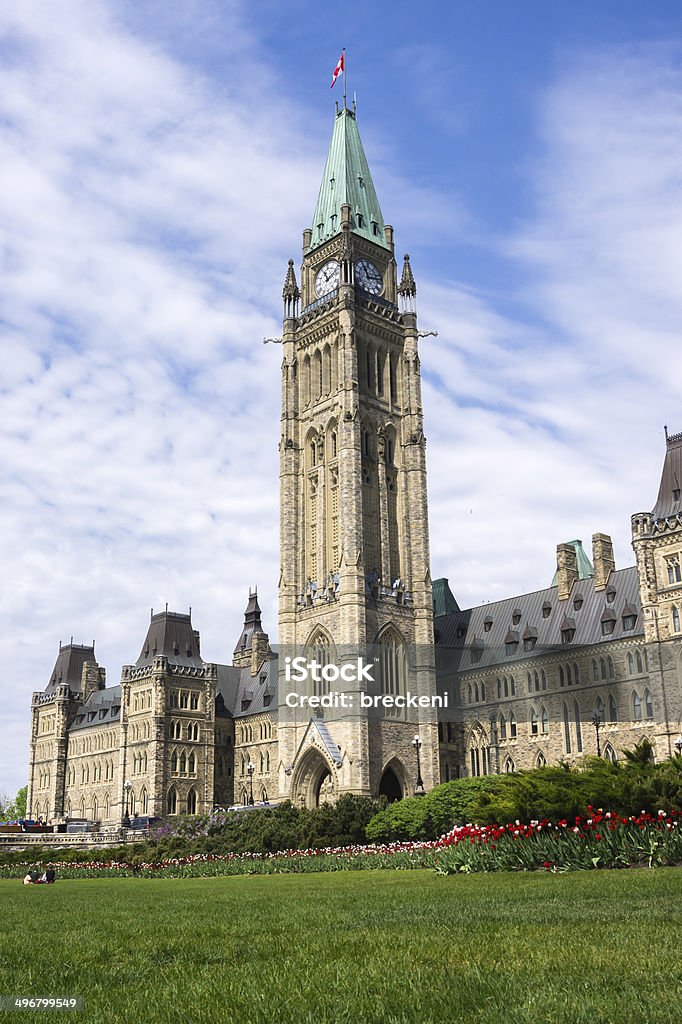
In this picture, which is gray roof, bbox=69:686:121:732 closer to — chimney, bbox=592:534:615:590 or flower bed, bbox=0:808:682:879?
chimney, bbox=592:534:615:590

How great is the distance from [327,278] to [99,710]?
4502cm

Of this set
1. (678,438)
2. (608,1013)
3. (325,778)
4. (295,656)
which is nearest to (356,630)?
(295,656)

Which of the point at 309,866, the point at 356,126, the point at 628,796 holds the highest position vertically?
the point at 356,126

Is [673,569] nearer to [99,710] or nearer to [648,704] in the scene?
[648,704]

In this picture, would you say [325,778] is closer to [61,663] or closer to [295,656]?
[295,656]

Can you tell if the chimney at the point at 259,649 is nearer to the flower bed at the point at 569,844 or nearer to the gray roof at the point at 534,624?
the gray roof at the point at 534,624

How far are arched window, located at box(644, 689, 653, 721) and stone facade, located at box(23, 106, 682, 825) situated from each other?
0.11 metres

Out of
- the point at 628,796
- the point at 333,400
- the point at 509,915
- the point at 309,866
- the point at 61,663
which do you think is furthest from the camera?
the point at 61,663

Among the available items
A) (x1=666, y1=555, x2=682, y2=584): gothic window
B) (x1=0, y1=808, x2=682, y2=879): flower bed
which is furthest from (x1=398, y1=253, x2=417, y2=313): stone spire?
(x1=0, y1=808, x2=682, y2=879): flower bed

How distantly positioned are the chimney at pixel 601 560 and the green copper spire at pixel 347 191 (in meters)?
28.5

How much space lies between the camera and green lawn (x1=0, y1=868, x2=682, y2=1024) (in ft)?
19.7

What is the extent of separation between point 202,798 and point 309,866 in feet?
170

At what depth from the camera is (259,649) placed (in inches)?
3693

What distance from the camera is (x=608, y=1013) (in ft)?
18.9
